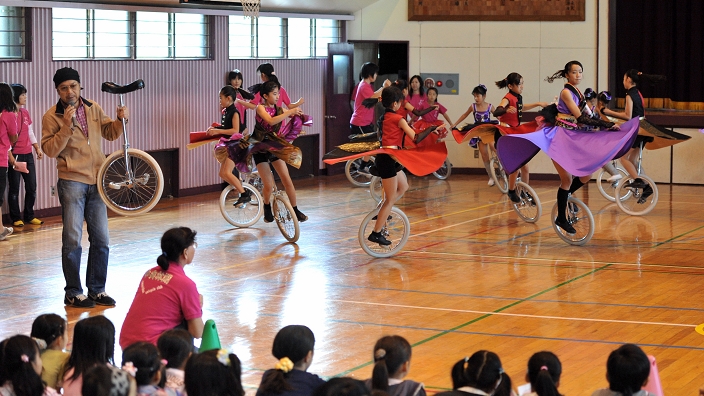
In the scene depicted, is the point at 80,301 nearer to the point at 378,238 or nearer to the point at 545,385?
the point at 378,238

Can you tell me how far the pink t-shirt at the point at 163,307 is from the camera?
5172mm

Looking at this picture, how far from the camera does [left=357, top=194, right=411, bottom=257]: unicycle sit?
31.8ft

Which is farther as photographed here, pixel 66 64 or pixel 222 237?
pixel 66 64

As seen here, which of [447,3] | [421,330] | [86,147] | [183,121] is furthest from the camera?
[447,3]

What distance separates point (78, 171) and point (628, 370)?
483 cm

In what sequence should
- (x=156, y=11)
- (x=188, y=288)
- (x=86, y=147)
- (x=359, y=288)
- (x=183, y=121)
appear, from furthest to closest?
(x=183, y=121), (x=156, y=11), (x=359, y=288), (x=86, y=147), (x=188, y=288)

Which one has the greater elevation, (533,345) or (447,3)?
(447,3)

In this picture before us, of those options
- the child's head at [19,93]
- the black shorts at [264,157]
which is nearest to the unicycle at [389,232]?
the black shorts at [264,157]

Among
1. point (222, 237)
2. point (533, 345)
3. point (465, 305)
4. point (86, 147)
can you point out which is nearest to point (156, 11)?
point (222, 237)

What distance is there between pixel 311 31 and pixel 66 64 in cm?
540

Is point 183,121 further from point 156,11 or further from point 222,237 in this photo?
point 222,237

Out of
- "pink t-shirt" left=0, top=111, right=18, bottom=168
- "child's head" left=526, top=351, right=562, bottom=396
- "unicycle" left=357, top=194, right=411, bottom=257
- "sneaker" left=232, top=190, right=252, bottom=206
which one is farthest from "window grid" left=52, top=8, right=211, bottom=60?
"child's head" left=526, top=351, right=562, bottom=396

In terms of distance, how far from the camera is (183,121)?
47.6 ft

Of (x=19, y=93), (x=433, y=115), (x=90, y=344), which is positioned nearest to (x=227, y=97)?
(x=19, y=93)
